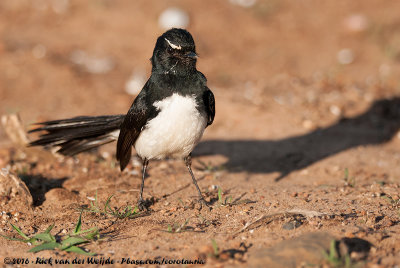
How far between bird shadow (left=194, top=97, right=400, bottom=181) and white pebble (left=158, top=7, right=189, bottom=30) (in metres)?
4.59

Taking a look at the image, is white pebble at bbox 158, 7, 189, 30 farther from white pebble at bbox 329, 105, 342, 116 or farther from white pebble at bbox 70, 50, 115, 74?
white pebble at bbox 329, 105, 342, 116

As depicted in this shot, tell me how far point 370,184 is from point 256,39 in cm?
670

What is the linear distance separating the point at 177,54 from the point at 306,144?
3353mm

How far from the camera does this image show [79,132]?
5.60 m

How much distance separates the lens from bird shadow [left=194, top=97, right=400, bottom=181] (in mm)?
6543

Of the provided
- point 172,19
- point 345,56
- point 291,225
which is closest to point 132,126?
point 291,225

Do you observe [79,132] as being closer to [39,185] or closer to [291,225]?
[39,185]

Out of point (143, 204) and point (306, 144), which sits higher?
point (306, 144)

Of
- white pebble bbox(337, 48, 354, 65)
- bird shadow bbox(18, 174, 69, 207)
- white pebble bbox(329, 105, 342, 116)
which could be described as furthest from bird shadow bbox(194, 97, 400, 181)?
white pebble bbox(337, 48, 354, 65)

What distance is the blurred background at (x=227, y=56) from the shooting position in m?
8.48

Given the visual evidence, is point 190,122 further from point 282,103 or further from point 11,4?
point 11,4

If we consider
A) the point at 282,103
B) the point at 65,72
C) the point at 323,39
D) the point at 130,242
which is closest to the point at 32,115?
the point at 65,72

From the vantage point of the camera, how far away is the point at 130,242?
390cm

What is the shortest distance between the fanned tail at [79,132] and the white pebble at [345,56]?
677 cm
